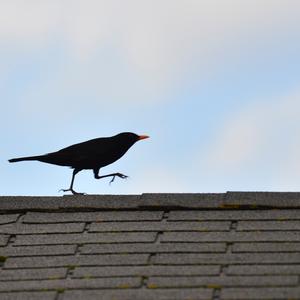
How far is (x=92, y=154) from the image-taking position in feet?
24.2

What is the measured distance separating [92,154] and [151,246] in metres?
2.83

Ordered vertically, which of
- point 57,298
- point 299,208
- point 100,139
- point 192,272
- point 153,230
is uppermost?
point 100,139

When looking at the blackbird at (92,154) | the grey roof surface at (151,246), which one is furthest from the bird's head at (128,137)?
the grey roof surface at (151,246)

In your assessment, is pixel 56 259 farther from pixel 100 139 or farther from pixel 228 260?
pixel 100 139

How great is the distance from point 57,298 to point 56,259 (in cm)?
42

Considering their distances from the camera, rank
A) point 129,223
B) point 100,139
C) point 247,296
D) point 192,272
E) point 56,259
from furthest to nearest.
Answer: point 100,139, point 129,223, point 56,259, point 192,272, point 247,296

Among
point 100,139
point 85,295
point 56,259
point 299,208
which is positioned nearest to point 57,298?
point 85,295

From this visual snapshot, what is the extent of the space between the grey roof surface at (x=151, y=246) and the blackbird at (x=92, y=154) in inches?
79.8

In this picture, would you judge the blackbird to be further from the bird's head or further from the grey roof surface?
the grey roof surface

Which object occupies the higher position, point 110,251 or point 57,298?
point 110,251

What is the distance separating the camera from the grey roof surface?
13.6ft

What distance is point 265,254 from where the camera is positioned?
14.4 feet

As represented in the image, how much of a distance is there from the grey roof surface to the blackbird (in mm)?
2027

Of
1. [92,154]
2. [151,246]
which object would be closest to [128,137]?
[92,154]
